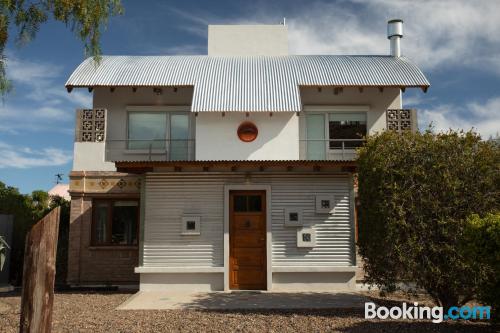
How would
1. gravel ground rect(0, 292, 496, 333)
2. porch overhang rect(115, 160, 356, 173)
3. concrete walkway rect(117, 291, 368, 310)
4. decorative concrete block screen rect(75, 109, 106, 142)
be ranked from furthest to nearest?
decorative concrete block screen rect(75, 109, 106, 142)
porch overhang rect(115, 160, 356, 173)
concrete walkway rect(117, 291, 368, 310)
gravel ground rect(0, 292, 496, 333)

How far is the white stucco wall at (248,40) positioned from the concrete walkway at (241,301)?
1043 centimetres

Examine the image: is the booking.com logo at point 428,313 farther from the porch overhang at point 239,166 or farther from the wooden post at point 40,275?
the wooden post at point 40,275

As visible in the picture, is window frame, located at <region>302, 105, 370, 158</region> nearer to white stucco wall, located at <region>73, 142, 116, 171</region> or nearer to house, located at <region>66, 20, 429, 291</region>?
house, located at <region>66, 20, 429, 291</region>

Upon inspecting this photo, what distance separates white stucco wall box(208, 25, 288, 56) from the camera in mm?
18953

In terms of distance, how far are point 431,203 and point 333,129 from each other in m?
7.45

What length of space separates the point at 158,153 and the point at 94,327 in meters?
8.26

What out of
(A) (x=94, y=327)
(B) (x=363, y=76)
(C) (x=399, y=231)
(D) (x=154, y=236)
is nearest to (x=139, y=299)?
(D) (x=154, y=236)

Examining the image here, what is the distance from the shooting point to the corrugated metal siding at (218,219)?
41.0ft

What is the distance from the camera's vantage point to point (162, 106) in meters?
16.5

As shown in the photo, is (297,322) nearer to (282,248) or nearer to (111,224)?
(282,248)

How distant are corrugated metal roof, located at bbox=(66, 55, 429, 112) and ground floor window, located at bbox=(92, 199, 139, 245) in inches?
150

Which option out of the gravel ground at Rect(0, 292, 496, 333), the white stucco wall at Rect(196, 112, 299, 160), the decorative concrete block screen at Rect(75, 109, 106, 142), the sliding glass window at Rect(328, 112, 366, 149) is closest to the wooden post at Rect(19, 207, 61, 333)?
the gravel ground at Rect(0, 292, 496, 333)

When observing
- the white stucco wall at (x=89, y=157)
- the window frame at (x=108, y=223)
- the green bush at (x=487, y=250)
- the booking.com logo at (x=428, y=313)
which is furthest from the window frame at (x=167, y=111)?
the green bush at (x=487, y=250)

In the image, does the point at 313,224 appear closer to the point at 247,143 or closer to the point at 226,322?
the point at 247,143
